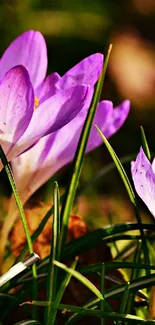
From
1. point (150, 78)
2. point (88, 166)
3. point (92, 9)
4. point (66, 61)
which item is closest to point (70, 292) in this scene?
point (88, 166)

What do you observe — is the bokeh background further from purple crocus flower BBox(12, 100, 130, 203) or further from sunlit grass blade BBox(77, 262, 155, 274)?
sunlit grass blade BBox(77, 262, 155, 274)

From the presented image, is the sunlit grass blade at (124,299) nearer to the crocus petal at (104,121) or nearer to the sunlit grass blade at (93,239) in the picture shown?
the sunlit grass blade at (93,239)

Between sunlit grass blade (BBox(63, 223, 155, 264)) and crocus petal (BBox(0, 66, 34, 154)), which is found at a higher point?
crocus petal (BBox(0, 66, 34, 154))

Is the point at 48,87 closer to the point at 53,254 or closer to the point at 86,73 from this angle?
the point at 86,73

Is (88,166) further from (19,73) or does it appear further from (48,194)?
(19,73)

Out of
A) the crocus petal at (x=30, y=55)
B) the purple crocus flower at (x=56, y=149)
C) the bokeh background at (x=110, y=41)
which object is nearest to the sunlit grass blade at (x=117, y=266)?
the purple crocus flower at (x=56, y=149)

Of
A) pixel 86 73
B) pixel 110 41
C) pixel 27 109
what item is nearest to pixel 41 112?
pixel 27 109

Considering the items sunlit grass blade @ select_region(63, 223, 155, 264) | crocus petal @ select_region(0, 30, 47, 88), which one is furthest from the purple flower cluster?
sunlit grass blade @ select_region(63, 223, 155, 264)
